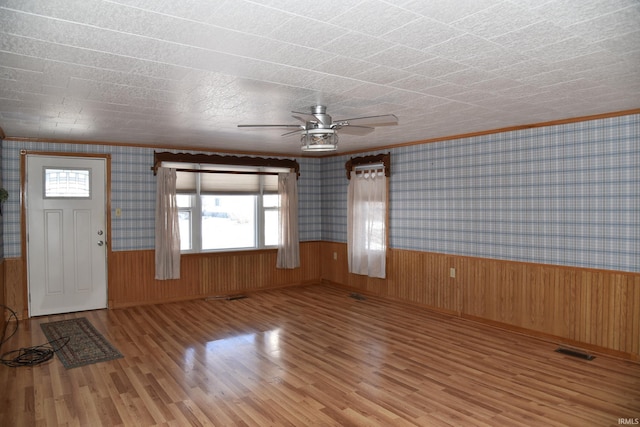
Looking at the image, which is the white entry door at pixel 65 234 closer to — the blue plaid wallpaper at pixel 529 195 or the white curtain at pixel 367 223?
the white curtain at pixel 367 223

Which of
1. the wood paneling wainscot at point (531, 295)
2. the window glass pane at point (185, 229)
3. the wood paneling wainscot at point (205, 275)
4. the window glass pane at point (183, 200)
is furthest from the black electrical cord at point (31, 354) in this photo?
the wood paneling wainscot at point (531, 295)

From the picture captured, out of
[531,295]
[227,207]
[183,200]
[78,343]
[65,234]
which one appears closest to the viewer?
[78,343]

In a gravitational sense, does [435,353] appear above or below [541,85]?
below

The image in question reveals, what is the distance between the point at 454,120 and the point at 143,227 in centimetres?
464

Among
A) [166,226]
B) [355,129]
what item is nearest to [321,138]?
[355,129]

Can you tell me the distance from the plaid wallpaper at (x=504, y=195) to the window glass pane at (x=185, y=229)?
45cm

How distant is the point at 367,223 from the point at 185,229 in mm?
2900

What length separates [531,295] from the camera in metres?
5.03

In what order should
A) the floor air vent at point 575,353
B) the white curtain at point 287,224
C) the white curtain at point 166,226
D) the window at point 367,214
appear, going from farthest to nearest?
the white curtain at point 287,224, the window at point 367,214, the white curtain at point 166,226, the floor air vent at point 575,353

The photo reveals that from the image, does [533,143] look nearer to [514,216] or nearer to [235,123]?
[514,216]

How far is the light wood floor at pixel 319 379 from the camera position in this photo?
124 inches

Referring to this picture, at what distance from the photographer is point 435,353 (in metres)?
4.45

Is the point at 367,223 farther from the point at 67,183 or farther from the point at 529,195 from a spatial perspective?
the point at 67,183

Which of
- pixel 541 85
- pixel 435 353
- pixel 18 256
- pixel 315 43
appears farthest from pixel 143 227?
pixel 541 85
